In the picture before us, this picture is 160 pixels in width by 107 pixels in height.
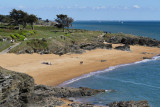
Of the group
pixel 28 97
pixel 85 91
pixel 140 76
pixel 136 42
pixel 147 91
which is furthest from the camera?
pixel 136 42

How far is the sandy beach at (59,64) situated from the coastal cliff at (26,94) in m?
5.27

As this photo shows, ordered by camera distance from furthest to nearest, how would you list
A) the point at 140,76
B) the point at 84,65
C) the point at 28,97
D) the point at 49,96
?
the point at 84,65 < the point at 140,76 < the point at 49,96 < the point at 28,97

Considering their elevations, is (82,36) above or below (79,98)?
above

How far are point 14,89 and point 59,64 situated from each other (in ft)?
75.8

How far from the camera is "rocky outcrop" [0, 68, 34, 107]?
54.4 feet

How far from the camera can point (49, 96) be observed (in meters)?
23.3

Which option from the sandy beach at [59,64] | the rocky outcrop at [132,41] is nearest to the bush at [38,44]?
the sandy beach at [59,64]

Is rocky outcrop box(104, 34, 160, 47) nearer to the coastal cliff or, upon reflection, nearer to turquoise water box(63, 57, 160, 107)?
turquoise water box(63, 57, 160, 107)

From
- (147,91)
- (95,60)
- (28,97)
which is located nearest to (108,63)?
(95,60)

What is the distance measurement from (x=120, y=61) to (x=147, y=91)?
19.4 m

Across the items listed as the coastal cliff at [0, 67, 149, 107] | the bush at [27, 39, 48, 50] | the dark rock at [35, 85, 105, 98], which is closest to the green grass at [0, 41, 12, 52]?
the bush at [27, 39, 48, 50]

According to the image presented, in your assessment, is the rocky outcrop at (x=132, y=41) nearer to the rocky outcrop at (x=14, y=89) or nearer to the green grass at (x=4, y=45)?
the green grass at (x=4, y=45)

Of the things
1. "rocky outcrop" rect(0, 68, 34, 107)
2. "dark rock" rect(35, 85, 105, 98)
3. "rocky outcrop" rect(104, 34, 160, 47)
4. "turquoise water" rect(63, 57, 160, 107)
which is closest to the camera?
"rocky outcrop" rect(0, 68, 34, 107)

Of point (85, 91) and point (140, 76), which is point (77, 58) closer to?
point (140, 76)
